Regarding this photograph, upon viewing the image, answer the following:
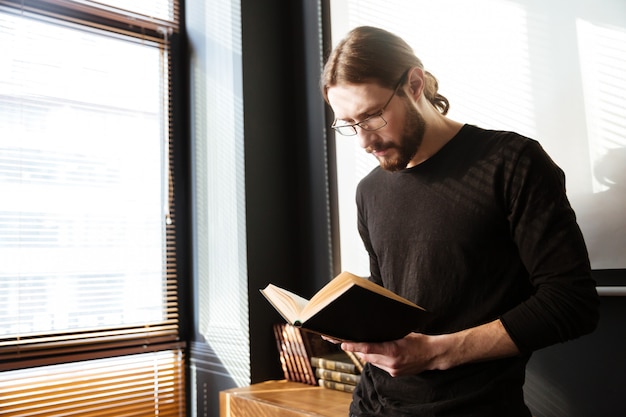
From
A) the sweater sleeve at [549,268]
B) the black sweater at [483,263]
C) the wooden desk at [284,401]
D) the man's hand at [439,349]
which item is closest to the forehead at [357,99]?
the black sweater at [483,263]

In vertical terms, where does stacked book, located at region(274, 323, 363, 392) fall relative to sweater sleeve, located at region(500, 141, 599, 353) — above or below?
below

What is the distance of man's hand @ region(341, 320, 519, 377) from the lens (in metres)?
1.05

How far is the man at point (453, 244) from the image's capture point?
103 centimetres

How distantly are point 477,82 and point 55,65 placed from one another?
5.87 ft

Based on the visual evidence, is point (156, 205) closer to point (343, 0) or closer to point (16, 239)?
point (16, 239)

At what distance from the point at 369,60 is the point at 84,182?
63.5 inches

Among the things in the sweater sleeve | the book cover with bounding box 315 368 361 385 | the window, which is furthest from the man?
the window

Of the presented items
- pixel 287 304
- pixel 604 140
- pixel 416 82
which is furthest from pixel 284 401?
pixel 604 140

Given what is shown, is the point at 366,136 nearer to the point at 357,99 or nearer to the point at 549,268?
the point at 357,99

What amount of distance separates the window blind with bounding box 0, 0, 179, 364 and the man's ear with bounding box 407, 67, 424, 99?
1.65m

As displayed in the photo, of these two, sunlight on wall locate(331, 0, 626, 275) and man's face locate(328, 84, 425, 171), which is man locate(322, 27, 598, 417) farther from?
sunlight on wall locate(331, 0, 626, 275)

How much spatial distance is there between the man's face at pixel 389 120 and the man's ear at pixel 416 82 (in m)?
0.04

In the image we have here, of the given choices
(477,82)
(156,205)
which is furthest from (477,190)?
(156,205)

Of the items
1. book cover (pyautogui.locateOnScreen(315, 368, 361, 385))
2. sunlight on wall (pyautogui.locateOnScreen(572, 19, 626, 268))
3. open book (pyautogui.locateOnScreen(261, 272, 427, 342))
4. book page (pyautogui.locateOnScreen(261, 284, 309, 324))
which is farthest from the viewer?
book cover (pyautogui.locateOnScreen(315, 368, 361, 385))
